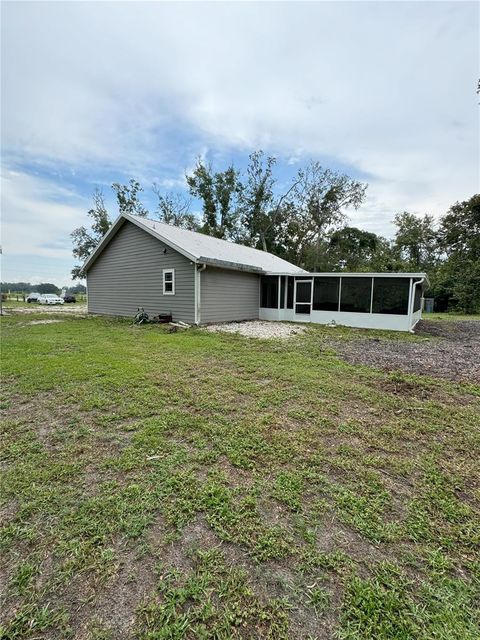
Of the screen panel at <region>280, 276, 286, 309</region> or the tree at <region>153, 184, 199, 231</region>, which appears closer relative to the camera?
the screen panel at <region>280, 276, 286, 309</region>

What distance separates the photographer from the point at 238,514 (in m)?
2.03

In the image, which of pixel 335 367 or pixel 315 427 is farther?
pixel 335 367

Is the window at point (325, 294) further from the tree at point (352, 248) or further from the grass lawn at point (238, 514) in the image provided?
the tree at point (352, 248)

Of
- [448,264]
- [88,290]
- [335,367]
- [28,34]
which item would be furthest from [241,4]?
[448,264]

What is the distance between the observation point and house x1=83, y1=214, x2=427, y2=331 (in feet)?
36.8

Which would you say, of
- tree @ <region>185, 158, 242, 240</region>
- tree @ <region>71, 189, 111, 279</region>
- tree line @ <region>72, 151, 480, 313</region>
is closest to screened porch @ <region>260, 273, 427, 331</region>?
tree @ <region>185, 158, 242, 240</region>

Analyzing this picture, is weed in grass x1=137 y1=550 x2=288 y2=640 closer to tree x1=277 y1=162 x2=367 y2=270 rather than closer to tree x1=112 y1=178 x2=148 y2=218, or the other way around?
tree x1=112 y1=178 x2=148 y2=218

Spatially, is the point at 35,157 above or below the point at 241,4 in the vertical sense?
below

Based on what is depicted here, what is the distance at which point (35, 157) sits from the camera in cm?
1382

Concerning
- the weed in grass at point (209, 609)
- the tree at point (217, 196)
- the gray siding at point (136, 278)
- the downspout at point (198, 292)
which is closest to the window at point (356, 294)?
the downspout at point (198, 292)

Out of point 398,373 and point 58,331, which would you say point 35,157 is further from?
point 398,373

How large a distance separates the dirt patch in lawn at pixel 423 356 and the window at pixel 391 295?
78.0 inches

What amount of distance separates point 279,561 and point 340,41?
1175 centimetres

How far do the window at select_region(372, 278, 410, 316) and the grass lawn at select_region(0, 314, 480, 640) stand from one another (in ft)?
24.7
